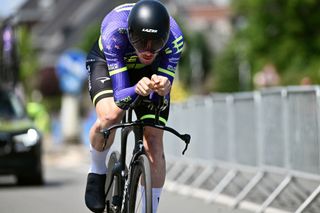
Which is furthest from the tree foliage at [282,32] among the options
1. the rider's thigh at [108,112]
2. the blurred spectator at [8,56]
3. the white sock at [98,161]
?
the rider's thigh at [108,112]

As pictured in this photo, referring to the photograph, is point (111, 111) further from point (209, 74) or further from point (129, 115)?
point (209, 74)

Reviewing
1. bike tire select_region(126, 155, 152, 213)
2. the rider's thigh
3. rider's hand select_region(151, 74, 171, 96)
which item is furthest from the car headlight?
rider's hand select_region(151, 74, 171, 96)

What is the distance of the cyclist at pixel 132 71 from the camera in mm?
7172

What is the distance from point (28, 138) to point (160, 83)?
974cm

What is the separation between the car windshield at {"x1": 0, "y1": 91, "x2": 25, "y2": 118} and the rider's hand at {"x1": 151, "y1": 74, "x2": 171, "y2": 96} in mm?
10155

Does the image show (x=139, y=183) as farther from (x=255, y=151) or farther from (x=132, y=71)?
(x=255, y=151)

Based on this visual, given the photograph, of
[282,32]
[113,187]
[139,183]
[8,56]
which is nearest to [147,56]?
[139,183]

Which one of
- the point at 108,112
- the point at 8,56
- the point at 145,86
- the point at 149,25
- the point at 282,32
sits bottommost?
the point at 108,112

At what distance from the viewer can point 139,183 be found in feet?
25.1

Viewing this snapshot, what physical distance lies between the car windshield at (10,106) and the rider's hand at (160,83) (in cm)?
1016

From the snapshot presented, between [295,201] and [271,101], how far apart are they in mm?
1289

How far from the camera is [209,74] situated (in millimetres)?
136250

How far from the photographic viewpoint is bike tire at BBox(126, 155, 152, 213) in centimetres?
706

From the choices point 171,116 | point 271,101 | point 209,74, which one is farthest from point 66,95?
point 209,74
